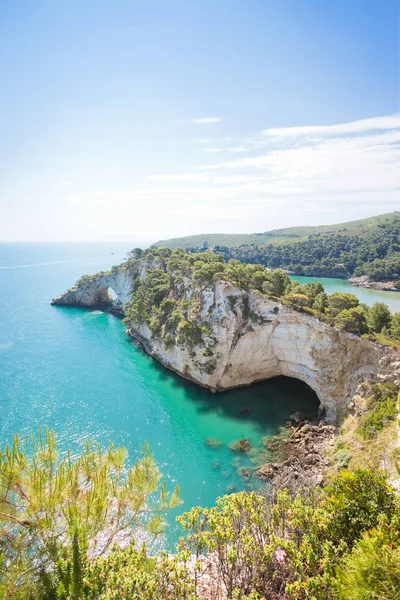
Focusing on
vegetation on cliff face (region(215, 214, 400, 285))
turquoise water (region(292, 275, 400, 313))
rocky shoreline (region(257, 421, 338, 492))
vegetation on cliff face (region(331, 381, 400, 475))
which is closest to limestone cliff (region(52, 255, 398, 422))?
rocky shoreline (region(257, 421, 338, 492))

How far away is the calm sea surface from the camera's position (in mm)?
21469

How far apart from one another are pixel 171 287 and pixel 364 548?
36.8 meters

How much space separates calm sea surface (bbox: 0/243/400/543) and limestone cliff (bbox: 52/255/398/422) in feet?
5.88

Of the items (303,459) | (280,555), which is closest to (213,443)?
(303,459)

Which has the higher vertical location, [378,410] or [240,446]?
[378,410]

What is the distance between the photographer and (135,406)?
92.1 ft

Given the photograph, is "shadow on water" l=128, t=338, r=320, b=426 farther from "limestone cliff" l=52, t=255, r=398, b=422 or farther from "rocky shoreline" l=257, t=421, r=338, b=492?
"rocky shoreline" l=257, t=421, r=338, b=492

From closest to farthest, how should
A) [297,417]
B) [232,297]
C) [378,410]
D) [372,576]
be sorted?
[372,576] → [378,410] → [297,417] → [232,297]

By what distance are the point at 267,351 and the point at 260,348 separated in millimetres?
776

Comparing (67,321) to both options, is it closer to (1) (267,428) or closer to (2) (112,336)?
(2) (112,336)

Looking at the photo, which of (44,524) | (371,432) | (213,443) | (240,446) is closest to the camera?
(44,524)

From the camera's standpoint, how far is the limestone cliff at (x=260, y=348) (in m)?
25.5

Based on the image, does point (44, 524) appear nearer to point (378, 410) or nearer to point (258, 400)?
point (378, 410)

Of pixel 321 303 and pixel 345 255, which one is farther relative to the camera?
pixel 345 255
